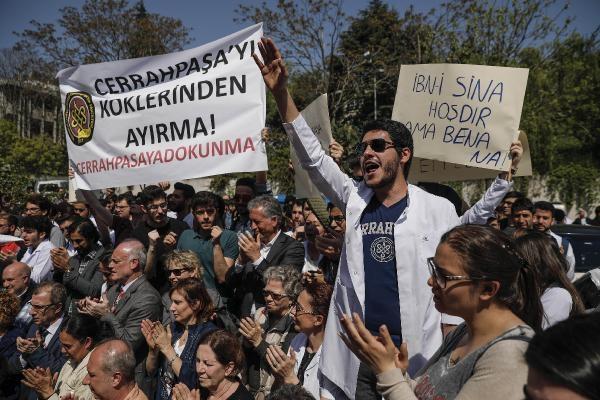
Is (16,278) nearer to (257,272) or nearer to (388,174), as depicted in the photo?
(257,272)

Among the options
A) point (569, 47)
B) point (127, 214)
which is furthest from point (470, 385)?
point (569, 47)

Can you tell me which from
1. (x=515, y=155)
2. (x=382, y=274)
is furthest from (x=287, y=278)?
(x=515, y=155)

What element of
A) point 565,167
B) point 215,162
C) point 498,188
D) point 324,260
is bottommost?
point 324,260

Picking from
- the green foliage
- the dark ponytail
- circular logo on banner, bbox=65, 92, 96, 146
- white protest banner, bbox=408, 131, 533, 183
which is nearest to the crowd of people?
the dark ponytail

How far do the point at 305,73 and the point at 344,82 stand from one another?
6.40 ft

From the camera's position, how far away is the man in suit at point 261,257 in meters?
5.23

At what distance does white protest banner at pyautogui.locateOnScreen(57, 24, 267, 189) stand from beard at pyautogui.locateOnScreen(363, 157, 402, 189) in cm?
254

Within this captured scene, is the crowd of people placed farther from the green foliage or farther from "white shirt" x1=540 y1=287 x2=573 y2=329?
the green foliage

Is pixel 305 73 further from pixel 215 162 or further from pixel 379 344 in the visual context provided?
pixel 379 344

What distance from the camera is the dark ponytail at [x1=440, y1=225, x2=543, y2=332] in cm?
217

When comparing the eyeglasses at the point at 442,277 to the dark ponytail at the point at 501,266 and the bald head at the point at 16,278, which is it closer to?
the dark ponytail at the point at 501,266

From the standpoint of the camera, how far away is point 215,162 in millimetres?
5812

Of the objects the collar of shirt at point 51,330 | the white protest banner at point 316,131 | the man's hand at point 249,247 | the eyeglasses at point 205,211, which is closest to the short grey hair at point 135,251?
the eyeglasses at point 205,211

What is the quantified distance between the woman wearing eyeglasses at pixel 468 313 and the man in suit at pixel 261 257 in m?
2.96
